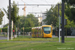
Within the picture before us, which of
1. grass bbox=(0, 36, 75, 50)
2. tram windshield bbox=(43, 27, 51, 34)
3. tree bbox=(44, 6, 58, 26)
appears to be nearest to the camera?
grass bbox=(0, 36, 75, 50)

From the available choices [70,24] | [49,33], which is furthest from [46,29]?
[70,24]

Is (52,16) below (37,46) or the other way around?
the other way around

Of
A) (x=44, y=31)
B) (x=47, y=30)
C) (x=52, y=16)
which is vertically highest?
(x=52, y=16)

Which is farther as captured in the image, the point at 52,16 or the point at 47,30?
the point at 52,16

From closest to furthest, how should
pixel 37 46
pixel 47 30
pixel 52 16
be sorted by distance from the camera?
pixel 37 46, pixel 47 30, pixel 52 16

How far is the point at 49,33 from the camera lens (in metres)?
41.3

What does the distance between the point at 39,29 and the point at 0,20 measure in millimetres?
9090

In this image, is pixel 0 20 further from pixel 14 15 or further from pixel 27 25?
pixel 27 25

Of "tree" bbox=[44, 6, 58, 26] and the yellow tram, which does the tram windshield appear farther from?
"tree" bbox=[44, 6, 58, 26]

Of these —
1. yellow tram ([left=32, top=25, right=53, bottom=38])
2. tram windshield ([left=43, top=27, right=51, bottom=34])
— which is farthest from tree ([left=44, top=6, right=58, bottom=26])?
tram windshield ([left=43, top=27, right=51, bottom=34])

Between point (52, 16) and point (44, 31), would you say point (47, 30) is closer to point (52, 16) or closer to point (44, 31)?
point (44, 31)

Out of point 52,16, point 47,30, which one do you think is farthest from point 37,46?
point 52,16

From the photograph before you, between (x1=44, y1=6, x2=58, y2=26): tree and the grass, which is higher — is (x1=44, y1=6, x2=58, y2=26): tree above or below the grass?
above

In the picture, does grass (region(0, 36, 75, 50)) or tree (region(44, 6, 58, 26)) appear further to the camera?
tree (region(44, 6, 58, 26))
